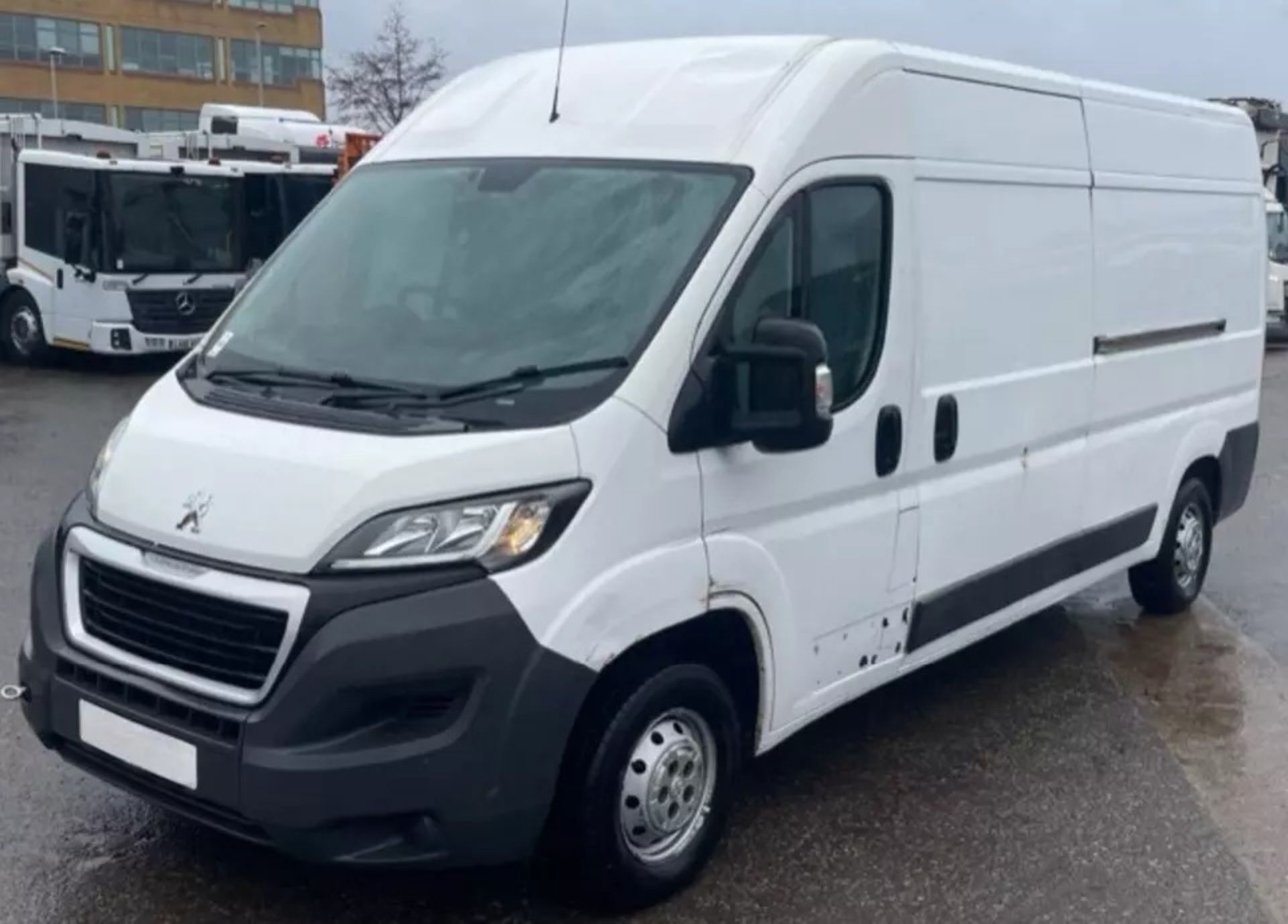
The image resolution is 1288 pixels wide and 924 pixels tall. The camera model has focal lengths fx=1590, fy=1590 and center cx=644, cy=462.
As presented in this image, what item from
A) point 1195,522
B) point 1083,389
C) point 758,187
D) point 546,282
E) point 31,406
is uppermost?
point 758,187

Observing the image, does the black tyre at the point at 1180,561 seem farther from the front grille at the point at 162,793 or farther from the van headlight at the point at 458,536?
the front grille at the point at 162,793

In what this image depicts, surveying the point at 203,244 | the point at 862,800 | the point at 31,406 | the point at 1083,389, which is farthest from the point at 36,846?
the point at 203,244

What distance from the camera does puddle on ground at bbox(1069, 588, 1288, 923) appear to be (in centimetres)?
520

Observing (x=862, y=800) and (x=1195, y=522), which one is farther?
(x=1195, y=522)

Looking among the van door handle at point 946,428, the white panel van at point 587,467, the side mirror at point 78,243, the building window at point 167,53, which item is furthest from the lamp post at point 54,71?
the van door handle at point 946,428

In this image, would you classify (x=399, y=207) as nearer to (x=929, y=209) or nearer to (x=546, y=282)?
(x=546, y=282)

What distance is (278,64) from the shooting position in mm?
78938

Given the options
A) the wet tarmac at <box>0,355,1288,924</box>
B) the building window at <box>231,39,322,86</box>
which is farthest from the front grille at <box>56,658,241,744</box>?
the building window at <box>231,39,322,86</box>

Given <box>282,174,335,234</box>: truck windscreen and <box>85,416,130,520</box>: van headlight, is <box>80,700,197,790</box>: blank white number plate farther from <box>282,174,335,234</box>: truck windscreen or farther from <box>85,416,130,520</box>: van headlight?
<box>282,174,335,234</box>: truck windscreen

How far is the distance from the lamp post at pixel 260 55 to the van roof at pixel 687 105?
248 ft

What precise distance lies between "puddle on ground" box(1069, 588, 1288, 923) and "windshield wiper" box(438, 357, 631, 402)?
2503 mm

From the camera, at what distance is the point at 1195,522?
7711 millimetres

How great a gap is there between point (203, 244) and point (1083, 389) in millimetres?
13378

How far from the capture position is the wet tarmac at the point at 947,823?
450cm
